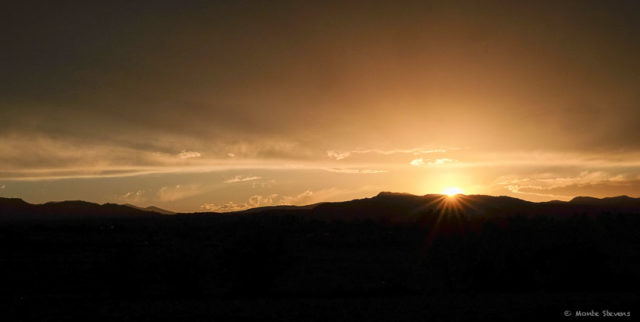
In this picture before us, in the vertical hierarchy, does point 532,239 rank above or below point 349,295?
above

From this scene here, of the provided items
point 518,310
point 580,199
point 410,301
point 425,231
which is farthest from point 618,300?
point 580,199

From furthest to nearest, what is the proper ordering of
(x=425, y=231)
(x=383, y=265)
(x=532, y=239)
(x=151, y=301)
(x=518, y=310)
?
1. (x=425, y=231)
2. (x=383, y=265)
3. (x=532, y=239)
4. (x=151, y=301)
5. (x=518, y=310)

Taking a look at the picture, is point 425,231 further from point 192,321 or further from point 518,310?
point 192,321

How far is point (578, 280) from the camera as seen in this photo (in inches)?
1167

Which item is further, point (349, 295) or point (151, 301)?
point (349, 295)

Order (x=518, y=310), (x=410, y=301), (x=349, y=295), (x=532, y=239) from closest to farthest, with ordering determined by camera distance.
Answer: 1. (x=518, y=310)
2. (x=410, y=301)
3. (x=349, y=295)
4. (x=532, y=239)

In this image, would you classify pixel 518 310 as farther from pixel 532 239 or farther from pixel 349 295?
pixel 532 239

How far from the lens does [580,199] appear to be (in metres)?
200

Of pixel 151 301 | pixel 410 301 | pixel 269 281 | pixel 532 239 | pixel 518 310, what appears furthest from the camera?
pixel 532 239

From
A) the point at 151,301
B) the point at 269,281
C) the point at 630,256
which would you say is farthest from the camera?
the point at 630,256

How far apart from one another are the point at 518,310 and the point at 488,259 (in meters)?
10.3

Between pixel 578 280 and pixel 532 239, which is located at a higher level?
pixel 532 239

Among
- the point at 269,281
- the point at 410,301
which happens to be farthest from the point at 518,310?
the point at 269,281

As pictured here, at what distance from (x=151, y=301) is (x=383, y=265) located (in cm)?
2642
